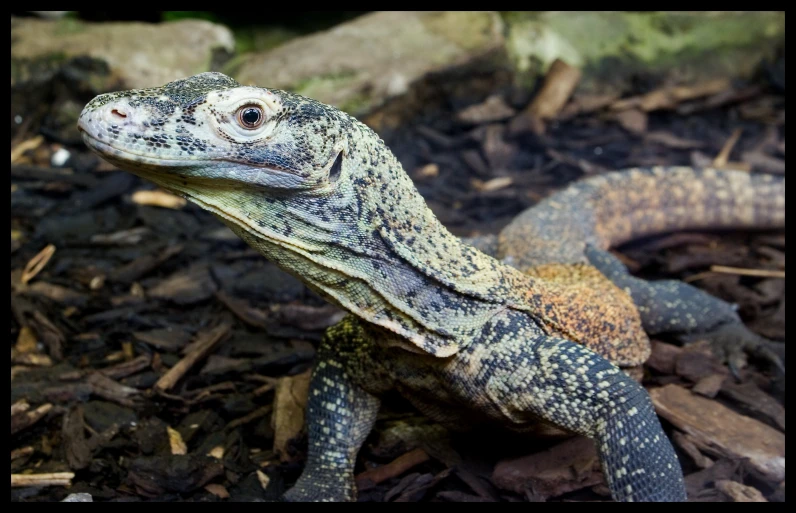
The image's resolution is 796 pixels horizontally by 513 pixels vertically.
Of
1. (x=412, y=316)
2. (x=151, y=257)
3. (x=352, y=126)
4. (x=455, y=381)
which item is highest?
(x=352, y=126)

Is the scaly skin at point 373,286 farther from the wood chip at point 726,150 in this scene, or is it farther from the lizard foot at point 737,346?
the wood chip at point 726,150

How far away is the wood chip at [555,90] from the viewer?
7.59 meters

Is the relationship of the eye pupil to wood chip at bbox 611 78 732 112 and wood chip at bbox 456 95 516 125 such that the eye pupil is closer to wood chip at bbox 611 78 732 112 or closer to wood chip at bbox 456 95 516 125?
wood chip at bbox 456 95 516 125

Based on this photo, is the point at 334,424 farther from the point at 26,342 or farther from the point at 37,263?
the point at 37,263

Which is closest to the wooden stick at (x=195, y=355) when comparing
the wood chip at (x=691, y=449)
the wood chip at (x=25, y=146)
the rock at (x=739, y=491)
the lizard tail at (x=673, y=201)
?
the lizard tail at (x=673, y=201)

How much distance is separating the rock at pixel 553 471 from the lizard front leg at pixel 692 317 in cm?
121

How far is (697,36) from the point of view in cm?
791

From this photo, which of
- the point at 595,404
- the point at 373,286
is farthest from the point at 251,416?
the point at 595,404

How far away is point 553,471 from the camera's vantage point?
155 inches

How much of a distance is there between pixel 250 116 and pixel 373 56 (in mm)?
4675

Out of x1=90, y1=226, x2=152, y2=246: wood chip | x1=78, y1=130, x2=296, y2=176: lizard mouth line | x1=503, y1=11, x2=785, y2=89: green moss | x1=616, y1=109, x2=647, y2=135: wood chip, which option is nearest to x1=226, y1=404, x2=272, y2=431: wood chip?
x1=78, y1=130, x2=296, y2=176: lizard mouth line

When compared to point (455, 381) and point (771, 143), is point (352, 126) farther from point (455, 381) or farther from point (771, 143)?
point (771, 143)
